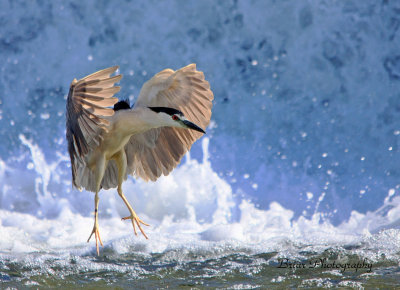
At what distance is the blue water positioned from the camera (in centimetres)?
724

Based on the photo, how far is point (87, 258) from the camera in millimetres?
4879

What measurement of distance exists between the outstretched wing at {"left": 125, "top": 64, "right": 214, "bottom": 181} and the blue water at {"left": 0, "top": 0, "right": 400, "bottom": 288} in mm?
1281

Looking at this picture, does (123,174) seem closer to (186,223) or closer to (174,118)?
(174,118)

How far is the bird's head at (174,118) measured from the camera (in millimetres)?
4184

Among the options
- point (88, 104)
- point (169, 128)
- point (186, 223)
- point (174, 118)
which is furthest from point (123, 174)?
point (186, 223)

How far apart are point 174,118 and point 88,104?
0.62 metres

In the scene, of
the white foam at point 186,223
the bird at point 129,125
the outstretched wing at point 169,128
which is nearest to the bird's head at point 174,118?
the bird at point 129,125

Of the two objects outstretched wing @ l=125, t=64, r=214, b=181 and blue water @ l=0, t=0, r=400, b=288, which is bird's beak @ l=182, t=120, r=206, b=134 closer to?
outstretched wing @ l=125, t=64, r=214, b=181

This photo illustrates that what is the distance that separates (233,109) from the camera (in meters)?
8.86

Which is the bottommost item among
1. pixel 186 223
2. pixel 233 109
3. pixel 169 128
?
pixel 186 223

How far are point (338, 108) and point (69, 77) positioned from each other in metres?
3.76

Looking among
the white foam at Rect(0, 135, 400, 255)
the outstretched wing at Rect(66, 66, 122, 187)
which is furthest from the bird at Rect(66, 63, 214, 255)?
the white foam at Rect(0, 135, 400, 255)

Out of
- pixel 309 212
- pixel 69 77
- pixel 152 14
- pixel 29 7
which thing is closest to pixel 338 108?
pixel 309 212

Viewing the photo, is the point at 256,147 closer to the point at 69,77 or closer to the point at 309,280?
the point at 69,77
